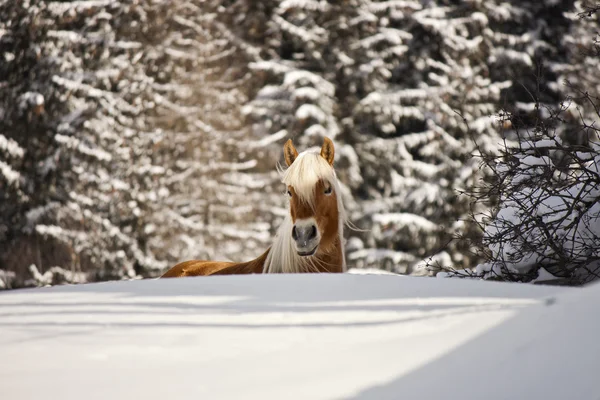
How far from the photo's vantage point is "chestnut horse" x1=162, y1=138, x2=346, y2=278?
4.93 meters

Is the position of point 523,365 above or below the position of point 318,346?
above

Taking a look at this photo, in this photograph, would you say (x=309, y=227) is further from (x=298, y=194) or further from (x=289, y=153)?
(x=289, y=153)

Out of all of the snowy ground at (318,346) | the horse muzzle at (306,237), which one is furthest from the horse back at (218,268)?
the snowy ground at (318,346)

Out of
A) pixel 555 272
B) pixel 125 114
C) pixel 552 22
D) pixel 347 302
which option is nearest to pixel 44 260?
pixel 125 114

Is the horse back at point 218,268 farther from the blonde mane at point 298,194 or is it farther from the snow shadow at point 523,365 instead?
the snow shadow at point 523,365

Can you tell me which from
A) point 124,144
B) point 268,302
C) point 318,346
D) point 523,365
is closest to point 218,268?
point 268,302

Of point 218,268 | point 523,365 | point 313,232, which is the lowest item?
point 218,268

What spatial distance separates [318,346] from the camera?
A: 198cm

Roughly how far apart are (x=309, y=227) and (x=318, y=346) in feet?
9.74

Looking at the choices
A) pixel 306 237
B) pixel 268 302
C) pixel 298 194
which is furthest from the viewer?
pixel 298 194

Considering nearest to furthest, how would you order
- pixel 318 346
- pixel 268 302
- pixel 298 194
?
1. pixel 318 346
2. pixel 268 302
3. pixel 298 194

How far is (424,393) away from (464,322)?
47 cm

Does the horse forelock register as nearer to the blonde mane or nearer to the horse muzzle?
the blonde mane

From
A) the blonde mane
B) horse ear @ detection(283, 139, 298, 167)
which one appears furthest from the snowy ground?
horse ear @ detection(283, 139, 298, 167)
